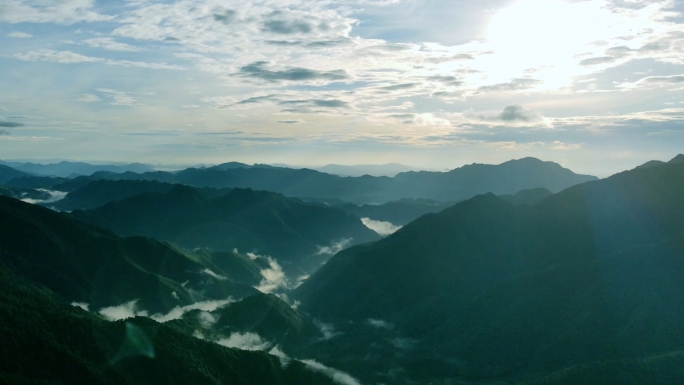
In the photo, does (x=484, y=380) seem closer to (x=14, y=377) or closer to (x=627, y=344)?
(x=627, y=344)

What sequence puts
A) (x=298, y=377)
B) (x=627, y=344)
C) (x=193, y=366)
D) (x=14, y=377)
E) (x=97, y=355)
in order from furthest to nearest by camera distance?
(x=627, y=344)
(x=298, y=377)
(x=193, y=366)
(x=97, y=355)
(x=14, y=377)

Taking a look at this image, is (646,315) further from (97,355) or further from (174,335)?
(97,355)

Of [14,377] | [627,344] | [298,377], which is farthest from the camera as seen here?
A: [627,344]

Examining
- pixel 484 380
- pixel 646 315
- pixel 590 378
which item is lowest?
pixel 484 380

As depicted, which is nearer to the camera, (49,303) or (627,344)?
(49,303)

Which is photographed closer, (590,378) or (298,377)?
(590,378)

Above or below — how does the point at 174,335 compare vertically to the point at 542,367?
above

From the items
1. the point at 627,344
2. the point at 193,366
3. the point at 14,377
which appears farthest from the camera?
the point at 627,344

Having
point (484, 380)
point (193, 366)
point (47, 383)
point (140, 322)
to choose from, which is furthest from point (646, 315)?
point (47, 383)

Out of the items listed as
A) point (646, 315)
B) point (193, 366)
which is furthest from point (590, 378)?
point (193, 366)
